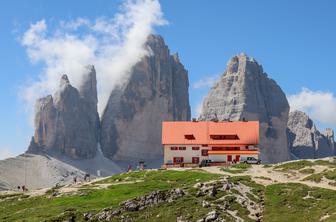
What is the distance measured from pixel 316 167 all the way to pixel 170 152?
32321 mm

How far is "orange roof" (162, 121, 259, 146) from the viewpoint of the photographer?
108688 mm

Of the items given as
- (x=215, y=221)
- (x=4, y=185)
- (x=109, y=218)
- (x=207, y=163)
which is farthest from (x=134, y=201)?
(x=4, y=185)

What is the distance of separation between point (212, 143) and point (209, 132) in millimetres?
2870

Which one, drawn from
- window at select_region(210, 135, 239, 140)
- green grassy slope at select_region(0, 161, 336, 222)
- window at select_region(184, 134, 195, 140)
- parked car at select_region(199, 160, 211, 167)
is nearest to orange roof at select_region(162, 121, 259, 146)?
window at select_region(184, 134, 195, 140)

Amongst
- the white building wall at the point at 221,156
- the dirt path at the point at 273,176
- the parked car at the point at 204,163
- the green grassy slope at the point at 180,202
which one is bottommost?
the green grassy slope at the point at 180,202

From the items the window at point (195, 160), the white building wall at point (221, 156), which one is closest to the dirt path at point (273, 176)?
the white building wall at point (221, 156)

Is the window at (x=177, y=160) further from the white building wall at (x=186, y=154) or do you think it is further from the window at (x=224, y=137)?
the window at (x=224, y=137)

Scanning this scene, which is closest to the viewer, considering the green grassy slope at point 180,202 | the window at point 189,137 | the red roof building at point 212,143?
the green grassy slope at point 180,202

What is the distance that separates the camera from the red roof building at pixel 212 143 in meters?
106

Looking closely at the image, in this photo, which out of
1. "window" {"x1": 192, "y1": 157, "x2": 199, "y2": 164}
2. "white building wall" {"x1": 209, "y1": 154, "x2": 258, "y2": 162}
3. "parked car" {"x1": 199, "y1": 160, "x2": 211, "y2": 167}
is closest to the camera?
"parked car" {"x1": 199, "y1": 160, "x2": 211, "y2": 167}

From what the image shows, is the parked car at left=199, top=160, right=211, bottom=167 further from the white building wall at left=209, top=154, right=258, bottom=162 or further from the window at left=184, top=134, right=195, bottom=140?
the window at left=184, top=134, right=195, bottom=140

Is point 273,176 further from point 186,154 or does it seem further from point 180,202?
point 186,154

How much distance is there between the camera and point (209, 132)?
111m

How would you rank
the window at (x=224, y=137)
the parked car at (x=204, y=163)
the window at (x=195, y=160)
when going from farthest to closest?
the window at (x=224, y=137) < the window at (x=195, y=160) < the parked car at (x=204, y=163)
